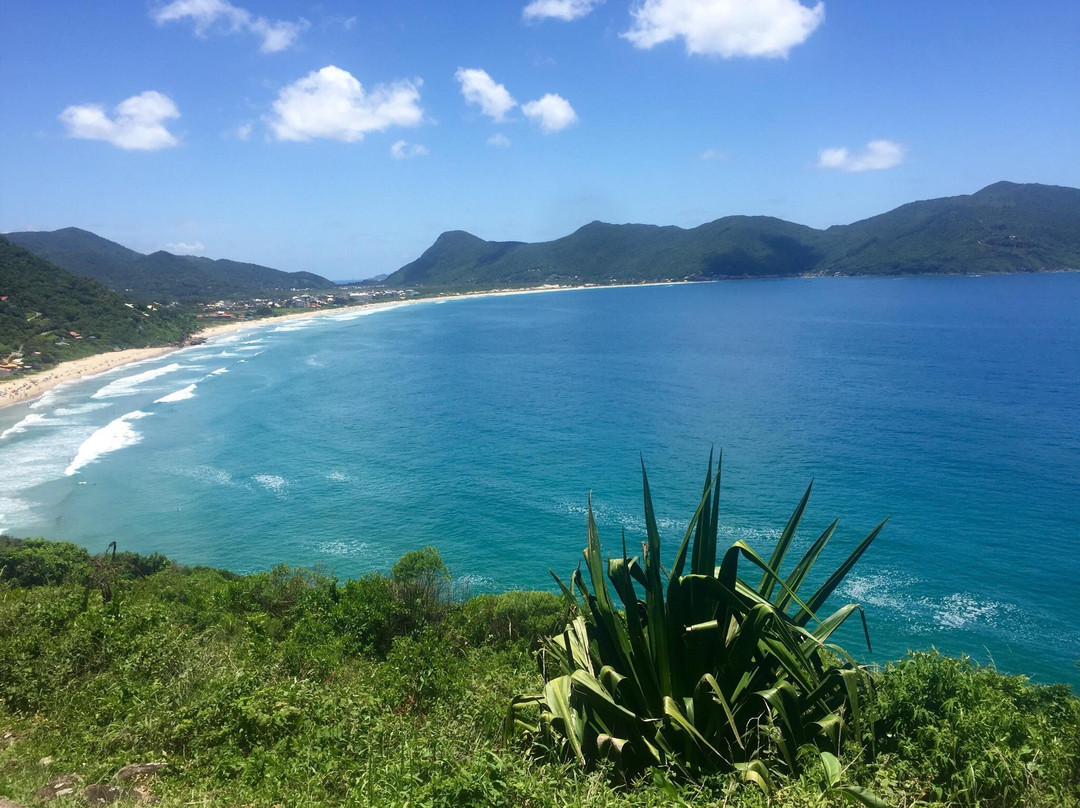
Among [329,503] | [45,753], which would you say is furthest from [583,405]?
[45,753]

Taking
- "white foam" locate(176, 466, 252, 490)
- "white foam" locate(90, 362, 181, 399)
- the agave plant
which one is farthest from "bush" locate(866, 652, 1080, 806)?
"white foam" locate(90, 362, 181, 399)

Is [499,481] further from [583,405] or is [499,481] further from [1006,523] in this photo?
[1006,523]

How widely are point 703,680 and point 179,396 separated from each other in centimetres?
5582

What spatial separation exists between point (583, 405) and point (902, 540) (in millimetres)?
24602

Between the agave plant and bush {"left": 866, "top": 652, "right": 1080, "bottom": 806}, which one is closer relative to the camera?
bush {"left": 866, "top": 652, "right": 1080, "bottom": 806}

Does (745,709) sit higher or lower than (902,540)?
higher

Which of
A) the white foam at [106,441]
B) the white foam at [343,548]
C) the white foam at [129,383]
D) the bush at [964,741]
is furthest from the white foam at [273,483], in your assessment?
the bush at [964,741]

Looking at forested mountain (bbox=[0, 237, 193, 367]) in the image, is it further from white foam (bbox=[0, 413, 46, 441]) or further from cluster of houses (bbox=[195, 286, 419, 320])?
cluster of houses (bbox=[195, 286, 419, 320])

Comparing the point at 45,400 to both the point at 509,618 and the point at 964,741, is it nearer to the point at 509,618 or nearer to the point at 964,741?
the point at 509,618

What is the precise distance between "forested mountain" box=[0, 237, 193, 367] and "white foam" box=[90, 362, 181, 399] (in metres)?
9.22

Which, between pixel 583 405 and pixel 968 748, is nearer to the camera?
pixel 968 748

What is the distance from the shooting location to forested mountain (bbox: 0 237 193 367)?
6600 cm

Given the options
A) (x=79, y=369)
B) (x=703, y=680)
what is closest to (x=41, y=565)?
(x=703, y=680)

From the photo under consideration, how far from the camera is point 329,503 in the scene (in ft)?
95.2
